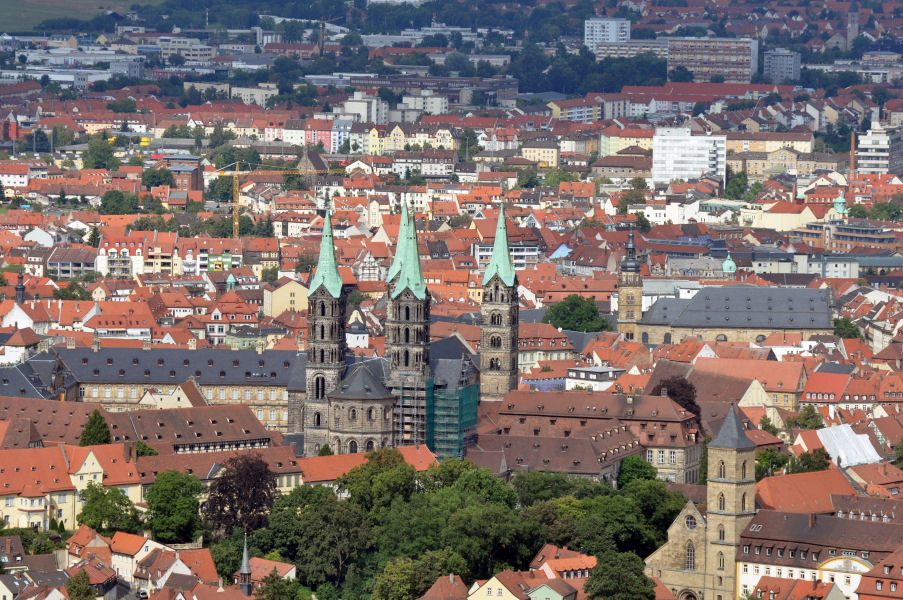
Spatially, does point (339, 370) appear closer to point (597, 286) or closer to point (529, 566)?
point (529, 566)

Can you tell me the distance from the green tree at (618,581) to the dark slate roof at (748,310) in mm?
48598

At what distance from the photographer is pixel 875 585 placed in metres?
83.2

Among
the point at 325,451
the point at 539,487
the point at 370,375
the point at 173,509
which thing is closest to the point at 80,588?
the point at 173,509

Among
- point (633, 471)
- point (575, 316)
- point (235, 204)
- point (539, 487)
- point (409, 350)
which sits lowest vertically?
point (235, 204)

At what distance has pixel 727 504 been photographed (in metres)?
87.3

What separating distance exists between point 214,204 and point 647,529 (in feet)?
352

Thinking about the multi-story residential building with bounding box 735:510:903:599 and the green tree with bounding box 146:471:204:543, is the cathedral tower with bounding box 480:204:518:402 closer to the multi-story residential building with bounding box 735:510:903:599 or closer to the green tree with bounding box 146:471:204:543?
the green tree with bounding box 146:471:204:543

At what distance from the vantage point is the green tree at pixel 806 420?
108938 mm

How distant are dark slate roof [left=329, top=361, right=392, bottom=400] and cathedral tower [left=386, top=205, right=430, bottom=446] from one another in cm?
62

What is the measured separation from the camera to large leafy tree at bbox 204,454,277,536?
9150 centimetres

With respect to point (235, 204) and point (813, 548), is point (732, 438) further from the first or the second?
point (235, 204)

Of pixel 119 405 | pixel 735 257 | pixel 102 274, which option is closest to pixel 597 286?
pixel 735 257

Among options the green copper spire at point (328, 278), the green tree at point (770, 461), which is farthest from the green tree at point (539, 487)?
the green copper spire at point (328, 278)

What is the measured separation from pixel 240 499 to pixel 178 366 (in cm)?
2160
